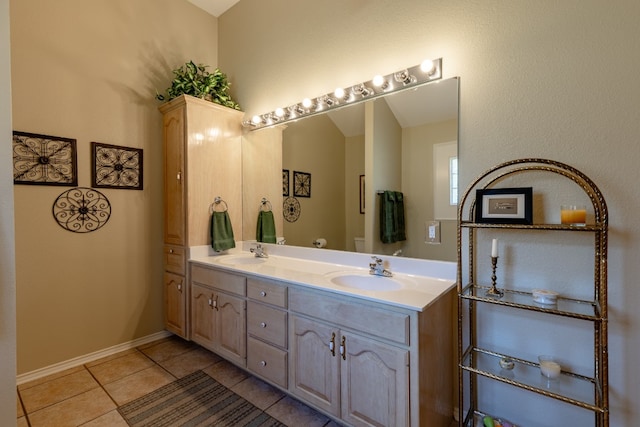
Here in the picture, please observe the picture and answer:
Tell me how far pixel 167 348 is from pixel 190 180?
1462 mm

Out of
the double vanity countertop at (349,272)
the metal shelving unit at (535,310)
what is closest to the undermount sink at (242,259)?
the double vanity countertop at (349,272)

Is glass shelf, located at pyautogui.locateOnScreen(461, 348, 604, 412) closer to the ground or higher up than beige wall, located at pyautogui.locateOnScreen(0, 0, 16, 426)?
closer to the ground

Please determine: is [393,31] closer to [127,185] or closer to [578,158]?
[578,158]

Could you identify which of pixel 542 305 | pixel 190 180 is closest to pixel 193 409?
pixel 190 180

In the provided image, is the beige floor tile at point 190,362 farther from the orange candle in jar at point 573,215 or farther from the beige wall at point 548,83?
the orange candle in jar at point 573,215

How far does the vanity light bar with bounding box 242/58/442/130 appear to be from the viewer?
1.73 metres

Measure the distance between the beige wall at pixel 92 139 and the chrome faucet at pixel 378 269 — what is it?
2009 millimetres

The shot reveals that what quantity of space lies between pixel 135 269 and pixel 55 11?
2.04 m

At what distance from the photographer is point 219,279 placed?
2.20 metres

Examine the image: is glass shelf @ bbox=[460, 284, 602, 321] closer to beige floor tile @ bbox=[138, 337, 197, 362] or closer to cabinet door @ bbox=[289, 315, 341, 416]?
cabinet door @ bbox=[289, 315, 341, 416]

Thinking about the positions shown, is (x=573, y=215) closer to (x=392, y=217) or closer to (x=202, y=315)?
(x=392, y=217)

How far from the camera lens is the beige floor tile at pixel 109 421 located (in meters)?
1.67

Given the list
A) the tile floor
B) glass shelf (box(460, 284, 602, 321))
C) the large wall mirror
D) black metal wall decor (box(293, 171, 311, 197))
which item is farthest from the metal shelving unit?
black metal wall decor (box(293, 171, 311, 197))

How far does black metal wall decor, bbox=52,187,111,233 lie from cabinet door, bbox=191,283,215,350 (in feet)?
2.98
